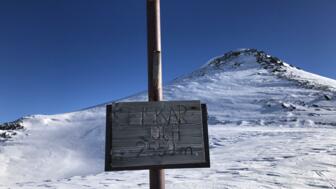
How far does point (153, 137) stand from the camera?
3158mm

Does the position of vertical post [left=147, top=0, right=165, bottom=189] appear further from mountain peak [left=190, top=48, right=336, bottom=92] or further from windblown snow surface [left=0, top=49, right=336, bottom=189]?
mountain peak [left=190, top=48, right=336, bottom=92]

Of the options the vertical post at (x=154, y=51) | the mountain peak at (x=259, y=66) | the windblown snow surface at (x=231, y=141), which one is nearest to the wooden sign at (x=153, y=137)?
Result: the vertical post at (x=154, y=51)

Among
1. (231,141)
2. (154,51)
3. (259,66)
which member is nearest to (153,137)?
(154,51)

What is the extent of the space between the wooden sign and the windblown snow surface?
294cm

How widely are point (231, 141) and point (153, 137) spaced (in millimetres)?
10260

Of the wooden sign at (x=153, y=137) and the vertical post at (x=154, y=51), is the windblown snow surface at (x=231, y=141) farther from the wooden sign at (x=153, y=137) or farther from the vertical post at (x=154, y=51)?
the vertical post at (x=154, y=51)

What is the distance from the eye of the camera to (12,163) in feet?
50.7

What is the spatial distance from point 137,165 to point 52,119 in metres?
23.3

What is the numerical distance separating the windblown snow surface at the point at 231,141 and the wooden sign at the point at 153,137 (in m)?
2.94

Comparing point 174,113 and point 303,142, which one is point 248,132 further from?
point 174,113

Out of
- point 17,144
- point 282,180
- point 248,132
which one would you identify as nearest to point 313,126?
point 248,132

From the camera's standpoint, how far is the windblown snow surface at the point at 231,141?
6.85m

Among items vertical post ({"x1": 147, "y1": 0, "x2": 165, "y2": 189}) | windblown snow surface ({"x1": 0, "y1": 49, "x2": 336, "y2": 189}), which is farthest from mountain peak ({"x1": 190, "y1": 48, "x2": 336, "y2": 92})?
vertical post ({"x1": 147, "y1": 0, "x2": 165, "y2": 189})

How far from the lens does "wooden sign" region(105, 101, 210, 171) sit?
123 inches
